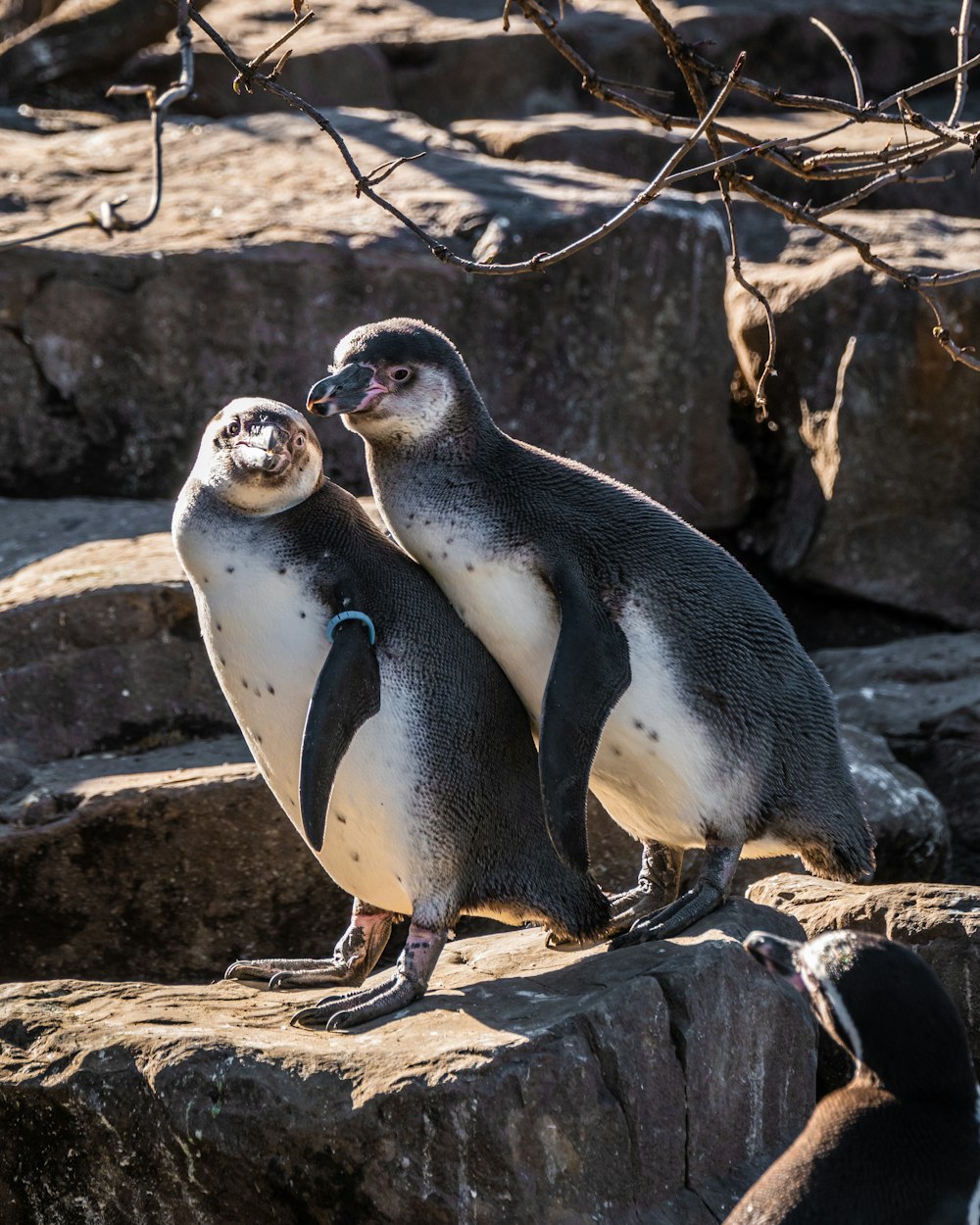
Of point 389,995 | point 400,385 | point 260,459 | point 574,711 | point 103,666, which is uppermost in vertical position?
point 400,385

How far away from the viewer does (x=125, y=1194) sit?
346 centimetres

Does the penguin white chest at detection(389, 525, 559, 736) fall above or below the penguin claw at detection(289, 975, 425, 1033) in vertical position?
above

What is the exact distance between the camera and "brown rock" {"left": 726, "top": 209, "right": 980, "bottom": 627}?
7891mm

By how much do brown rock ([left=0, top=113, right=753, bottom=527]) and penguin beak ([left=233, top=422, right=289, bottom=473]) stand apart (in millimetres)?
3601

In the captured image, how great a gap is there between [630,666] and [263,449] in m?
1.00

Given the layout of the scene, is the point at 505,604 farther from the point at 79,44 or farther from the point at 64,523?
the point at 79,44

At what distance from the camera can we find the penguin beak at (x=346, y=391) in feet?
13.1

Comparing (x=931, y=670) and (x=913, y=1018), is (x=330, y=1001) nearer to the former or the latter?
(x=913, y=1018)

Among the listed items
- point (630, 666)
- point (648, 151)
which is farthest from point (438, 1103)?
point (648, 151)

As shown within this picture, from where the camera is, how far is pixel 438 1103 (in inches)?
127

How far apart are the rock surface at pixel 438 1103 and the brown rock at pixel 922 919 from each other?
65 cm

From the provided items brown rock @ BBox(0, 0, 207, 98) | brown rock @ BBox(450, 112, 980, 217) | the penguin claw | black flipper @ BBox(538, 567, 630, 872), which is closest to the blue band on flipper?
black flipper @ BBox(538, 567, 630, 872)

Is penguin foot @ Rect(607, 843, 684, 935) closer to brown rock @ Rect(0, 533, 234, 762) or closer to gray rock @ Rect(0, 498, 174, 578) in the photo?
brown rock @ Rect(0, 533, 234, 762)

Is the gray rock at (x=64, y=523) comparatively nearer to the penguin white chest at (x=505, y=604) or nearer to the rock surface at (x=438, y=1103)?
Result: the penguin white chest at (x=505, y=604)
